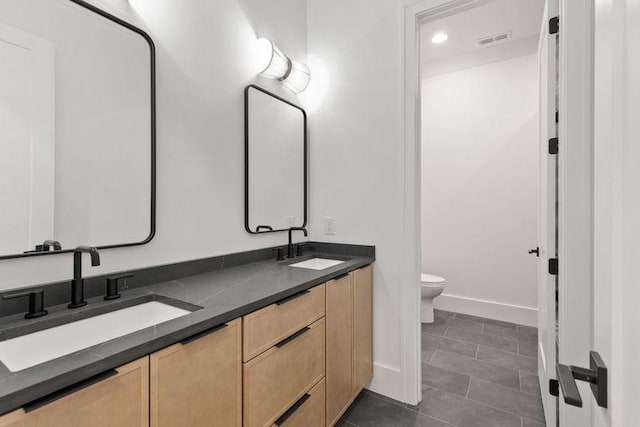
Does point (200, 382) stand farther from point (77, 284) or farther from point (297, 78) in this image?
point (297, 78)

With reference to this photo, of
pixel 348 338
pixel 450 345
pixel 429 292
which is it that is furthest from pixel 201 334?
pixel 429 292

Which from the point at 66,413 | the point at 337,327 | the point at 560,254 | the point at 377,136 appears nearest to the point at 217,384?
the point at 66,413

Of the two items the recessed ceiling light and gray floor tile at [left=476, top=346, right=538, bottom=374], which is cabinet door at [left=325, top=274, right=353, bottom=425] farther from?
the recessed ceiling light

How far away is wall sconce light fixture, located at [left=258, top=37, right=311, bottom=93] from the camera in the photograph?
1.95m

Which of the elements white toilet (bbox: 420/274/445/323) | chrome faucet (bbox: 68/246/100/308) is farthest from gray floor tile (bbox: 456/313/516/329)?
chrome faucet (bbox: 68/246/100/308)

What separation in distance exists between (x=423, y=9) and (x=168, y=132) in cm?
167

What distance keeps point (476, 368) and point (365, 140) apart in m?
1.86

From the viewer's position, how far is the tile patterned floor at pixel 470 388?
1.81 m

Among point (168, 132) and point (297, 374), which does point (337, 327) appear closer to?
point (297, 374)

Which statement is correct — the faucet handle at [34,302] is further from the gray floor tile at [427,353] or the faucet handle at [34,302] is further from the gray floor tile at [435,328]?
the gray floor tile at [435,328]

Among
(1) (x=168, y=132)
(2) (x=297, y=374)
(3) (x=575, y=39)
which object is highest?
(3) (x=575, y=39)

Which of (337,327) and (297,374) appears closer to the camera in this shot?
(297,374)

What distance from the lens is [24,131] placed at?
1.05m

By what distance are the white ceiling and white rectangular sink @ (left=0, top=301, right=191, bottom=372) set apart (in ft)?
8.69
